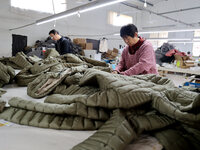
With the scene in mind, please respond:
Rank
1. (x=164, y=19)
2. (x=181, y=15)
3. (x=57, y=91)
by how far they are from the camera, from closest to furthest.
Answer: (x=57, y=91) < (x=181, y=15) < (x=164, y=19)

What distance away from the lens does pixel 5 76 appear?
1527 millimetres

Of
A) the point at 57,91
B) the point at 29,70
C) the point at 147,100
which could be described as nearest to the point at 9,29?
the point at 29,70

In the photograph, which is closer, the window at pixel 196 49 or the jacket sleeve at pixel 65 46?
the jacket sleeve at pixel 65 46

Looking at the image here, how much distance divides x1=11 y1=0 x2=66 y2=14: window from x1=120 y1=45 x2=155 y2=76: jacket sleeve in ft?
17.4

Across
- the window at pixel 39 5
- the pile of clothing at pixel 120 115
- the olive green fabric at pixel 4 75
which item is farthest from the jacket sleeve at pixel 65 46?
the window at pixel 39 5

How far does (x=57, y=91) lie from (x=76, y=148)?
0.78 metres

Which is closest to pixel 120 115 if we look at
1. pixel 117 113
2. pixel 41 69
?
pixel 117 113

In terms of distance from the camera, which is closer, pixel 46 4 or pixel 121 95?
pixel 121 95

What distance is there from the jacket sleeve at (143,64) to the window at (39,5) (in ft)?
17.4

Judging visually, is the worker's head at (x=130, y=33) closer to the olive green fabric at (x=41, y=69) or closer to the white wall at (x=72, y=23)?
the olive green fabric at (x=41, y=69)

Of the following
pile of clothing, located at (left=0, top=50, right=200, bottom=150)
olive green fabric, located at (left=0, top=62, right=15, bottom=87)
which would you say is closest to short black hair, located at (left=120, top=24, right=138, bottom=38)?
pile of clothing, located at (left=0, top=50, right=200, bottom=150)

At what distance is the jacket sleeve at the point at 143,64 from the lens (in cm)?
187

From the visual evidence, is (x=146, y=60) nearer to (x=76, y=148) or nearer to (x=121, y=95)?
(x=121, y=95)

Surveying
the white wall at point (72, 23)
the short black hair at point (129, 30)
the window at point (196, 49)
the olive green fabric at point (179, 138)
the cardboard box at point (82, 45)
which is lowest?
the olive green fabric at point (179, 138)
